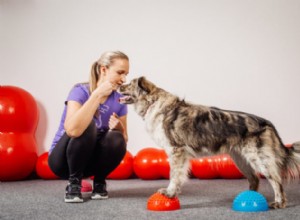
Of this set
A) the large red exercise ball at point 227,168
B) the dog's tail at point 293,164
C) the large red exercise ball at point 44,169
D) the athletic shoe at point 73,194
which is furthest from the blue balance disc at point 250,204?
the large red exercise ball at point 44,169

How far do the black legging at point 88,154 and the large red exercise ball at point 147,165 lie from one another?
1.38 meters

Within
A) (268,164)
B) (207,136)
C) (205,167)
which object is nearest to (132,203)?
(207,136)

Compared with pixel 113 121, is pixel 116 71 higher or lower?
higher

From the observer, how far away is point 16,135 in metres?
4.73

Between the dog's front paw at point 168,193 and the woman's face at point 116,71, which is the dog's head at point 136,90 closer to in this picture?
the woman's face at point 116,71

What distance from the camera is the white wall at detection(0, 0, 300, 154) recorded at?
4.88 m

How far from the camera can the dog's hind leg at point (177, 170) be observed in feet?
8.87

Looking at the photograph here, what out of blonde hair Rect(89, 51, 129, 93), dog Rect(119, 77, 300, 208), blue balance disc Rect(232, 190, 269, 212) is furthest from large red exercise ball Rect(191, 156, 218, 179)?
blue balance disc Rect(232, 190, 269, 212)

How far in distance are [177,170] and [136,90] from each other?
685 mm

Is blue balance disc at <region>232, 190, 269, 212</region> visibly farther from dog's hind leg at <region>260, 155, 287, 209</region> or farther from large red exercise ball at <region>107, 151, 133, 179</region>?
large red exercise ball at <region>107, 151, 133, 179</region>

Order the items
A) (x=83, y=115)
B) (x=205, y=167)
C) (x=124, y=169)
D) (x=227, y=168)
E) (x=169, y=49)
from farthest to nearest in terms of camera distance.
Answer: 1. (x=169, y=49)
2. (x=124, y=169)
3. (x=205, y=167)
4. (x=227, y=168)
5. (x=83, y=115)

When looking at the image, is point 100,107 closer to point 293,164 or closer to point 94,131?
point 94,131

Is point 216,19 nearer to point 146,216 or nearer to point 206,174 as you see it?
point 206,174

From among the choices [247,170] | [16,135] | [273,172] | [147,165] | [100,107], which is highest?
[100,107]
